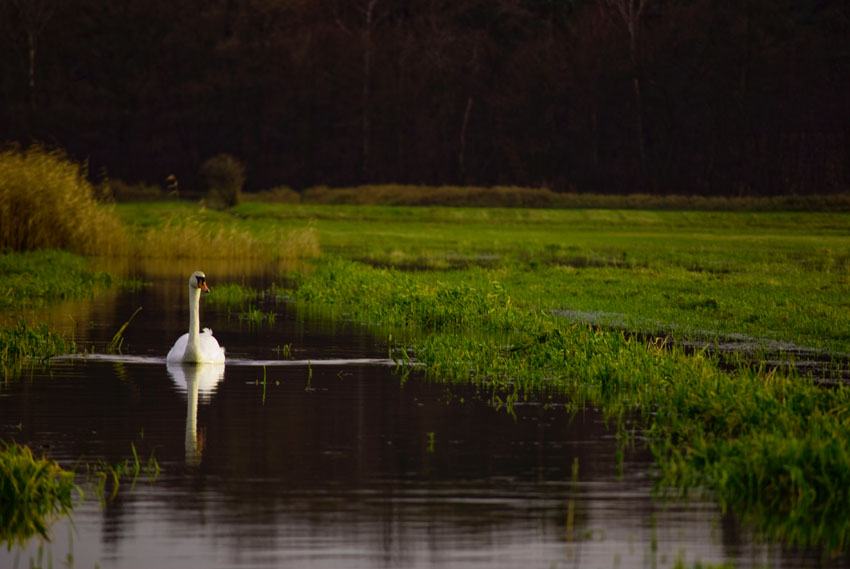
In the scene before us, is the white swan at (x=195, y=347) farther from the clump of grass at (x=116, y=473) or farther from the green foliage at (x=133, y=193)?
the green foliage at (x=133, y=193)

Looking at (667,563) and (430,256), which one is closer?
(667,563)

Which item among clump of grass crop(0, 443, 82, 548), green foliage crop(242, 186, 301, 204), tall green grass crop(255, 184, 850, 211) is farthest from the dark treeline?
clump of grass crop(0, 443, 82, 548)

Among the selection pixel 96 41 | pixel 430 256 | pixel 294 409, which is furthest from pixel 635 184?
pixel 294 409

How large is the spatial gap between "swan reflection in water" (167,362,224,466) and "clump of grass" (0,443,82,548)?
2.08 meters

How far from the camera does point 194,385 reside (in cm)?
1836

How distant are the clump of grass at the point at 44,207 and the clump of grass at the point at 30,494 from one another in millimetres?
26224

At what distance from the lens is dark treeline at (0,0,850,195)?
84.2 metres

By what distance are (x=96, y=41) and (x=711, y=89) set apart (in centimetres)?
3751

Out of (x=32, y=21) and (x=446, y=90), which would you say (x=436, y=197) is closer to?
(x=446, y=90)

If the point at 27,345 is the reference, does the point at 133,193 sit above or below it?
above

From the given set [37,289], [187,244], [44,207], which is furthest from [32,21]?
Answer: [37,289]

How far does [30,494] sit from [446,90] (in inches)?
3305

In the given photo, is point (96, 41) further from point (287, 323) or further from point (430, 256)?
point (287, 323)

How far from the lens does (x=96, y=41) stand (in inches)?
3541
